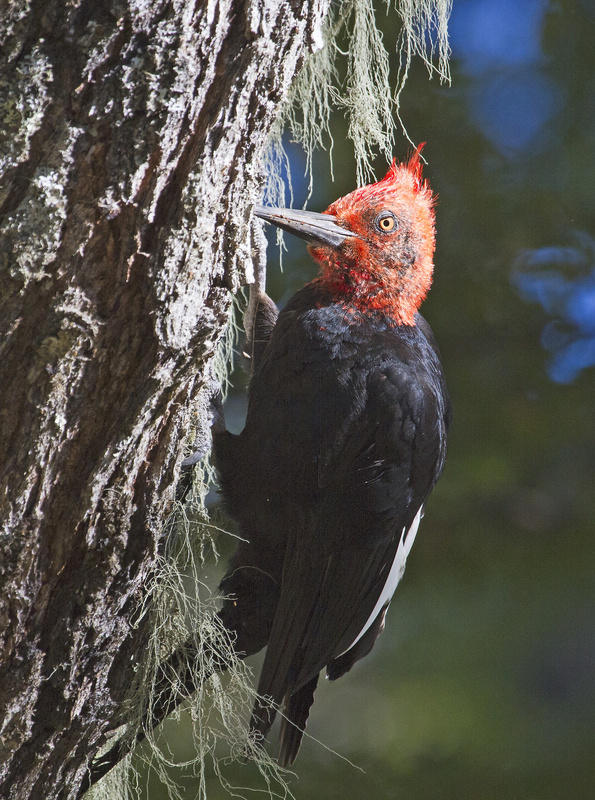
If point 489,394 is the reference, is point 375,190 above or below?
below

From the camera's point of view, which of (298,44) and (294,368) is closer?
(298,44)

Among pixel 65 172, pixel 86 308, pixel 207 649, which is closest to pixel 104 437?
pixel 86 308

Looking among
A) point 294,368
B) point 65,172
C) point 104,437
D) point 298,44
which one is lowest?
point 104,437

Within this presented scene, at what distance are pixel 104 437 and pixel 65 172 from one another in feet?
1.07

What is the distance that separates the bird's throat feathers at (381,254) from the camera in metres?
1.42

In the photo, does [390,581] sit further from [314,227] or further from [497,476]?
[497,476]

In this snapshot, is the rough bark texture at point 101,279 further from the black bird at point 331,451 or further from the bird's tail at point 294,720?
the bird's tail at point 294,720

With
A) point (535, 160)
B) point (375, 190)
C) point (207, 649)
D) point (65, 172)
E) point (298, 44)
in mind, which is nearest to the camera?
point (65, 172)

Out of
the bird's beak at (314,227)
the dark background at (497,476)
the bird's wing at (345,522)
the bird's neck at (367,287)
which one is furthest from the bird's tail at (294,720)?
the dark background at (497,476)

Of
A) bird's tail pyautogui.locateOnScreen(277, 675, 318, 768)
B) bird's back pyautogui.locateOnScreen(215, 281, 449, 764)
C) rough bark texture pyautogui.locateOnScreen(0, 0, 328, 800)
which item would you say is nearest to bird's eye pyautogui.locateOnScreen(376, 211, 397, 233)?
bird's back pyautogui.locateOnScreen(215, 281, 449, 764)

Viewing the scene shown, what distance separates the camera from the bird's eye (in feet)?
4.76

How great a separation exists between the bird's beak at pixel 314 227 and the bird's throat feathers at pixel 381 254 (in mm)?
15

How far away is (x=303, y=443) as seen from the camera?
1336 mm

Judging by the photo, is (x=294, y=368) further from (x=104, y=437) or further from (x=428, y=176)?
(x=428, y=176)
